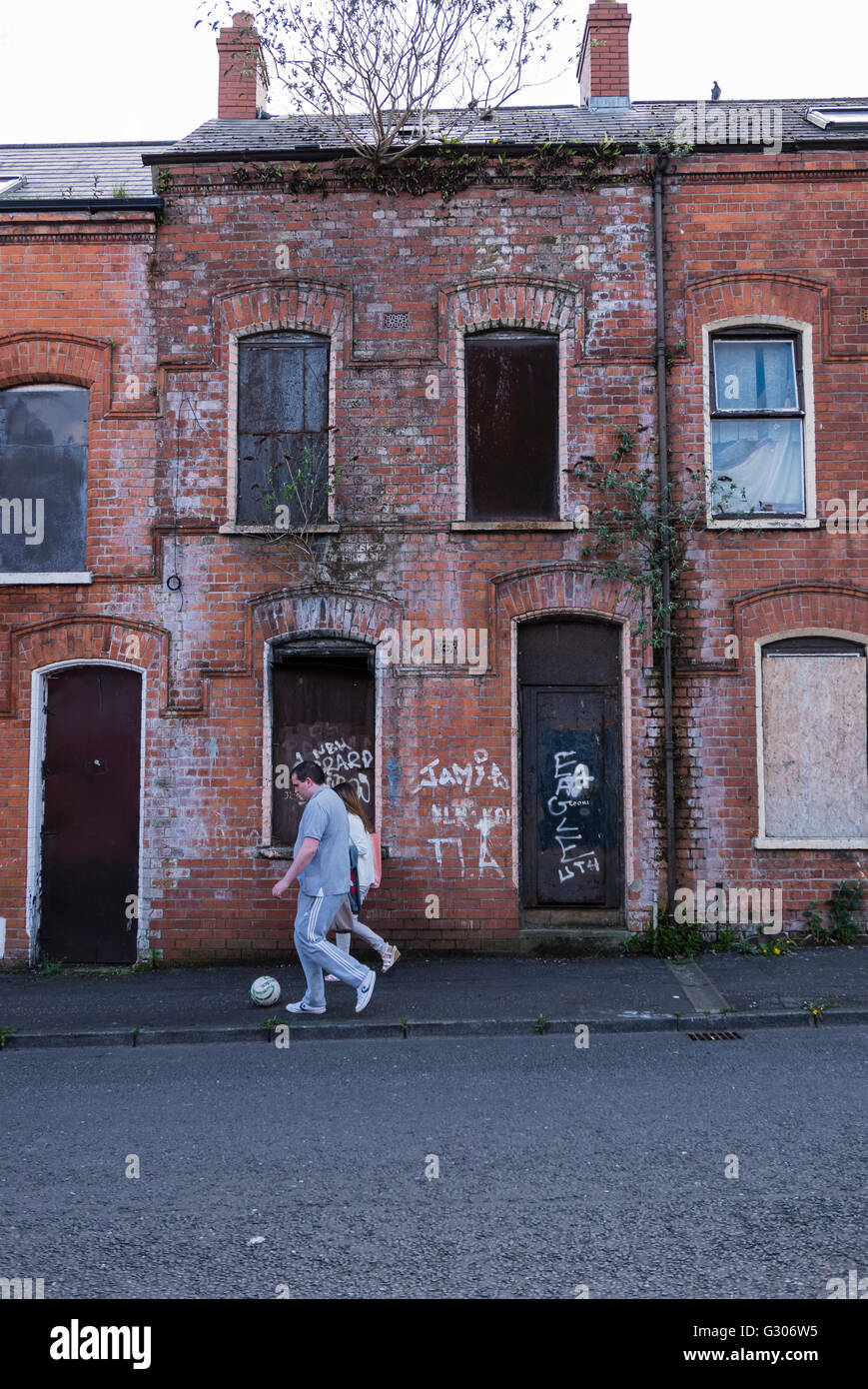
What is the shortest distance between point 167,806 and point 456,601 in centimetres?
354

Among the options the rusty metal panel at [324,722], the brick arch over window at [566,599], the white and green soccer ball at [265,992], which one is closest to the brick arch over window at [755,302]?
the brick arch over window at [566,599]

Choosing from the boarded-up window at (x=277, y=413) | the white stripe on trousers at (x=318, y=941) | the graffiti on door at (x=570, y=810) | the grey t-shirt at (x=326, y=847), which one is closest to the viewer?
the white stripe on trousers at (x=318, y=941)

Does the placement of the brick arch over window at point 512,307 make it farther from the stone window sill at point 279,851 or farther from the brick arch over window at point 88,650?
the stone window sill at point 279,851

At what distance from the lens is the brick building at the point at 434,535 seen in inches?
420

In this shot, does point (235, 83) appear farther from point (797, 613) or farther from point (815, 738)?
point (815, 738)

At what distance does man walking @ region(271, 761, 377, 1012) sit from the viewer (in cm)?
817

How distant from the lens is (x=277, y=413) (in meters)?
11.1

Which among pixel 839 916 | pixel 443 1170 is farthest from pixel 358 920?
pixel 443 1170

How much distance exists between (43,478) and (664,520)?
21.0 ft

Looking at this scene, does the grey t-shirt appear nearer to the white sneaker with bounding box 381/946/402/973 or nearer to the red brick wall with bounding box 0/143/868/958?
the white sneaker with bounding box 381/946/402/973

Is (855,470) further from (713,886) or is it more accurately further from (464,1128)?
(464,1128)

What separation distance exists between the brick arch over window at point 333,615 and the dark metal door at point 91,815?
166 cm

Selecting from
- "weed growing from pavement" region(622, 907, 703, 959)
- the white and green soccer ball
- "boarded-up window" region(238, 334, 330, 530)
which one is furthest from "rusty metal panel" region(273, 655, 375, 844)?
"weed growing from pavement" region(622, 907, 703, 959)

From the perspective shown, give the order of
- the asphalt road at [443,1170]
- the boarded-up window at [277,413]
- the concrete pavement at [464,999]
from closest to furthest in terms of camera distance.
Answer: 1. the asphalt road at [443,1170]
2. the concrete pavement at [464,999]
3. the boarded-up window at [277,413]
